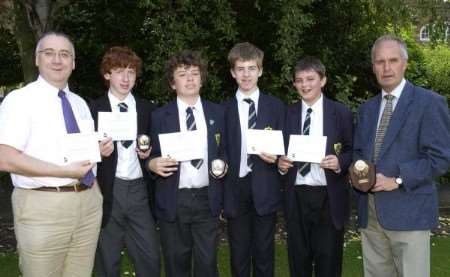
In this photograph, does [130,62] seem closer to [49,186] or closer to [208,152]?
[208,152]

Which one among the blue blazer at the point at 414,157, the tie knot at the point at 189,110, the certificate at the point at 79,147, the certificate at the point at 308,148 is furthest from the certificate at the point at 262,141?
the certificate at the point at 79,147

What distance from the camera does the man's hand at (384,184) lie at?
13.0 feet

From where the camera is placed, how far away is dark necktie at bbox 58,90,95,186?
3.84 m

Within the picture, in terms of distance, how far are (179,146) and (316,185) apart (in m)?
1.22

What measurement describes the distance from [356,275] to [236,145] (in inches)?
113

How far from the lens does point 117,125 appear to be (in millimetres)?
4410

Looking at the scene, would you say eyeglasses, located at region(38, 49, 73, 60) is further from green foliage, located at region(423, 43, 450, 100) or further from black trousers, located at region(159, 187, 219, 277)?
green foliage, located at region(423, 43, 450, 100)

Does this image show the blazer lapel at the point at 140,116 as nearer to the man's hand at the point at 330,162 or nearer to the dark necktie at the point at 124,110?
the dark necktie at the point at 124,110

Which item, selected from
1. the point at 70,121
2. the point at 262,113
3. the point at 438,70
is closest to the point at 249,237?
the point at 262,113

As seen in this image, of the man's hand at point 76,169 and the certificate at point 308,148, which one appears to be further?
the certificate at point 308,148

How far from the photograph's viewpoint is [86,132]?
3.90 m

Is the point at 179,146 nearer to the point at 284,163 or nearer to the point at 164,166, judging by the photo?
the point at 164,166

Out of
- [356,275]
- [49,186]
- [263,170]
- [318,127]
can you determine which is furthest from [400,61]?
[356,275]

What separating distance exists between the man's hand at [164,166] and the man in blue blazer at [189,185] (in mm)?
18
